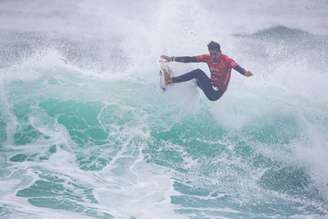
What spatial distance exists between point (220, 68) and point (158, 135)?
221 centimetres

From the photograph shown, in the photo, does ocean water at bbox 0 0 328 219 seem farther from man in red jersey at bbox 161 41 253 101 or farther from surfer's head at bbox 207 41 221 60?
surfer's head at bbox 207 41 221 60

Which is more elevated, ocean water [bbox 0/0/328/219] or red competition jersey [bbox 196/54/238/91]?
red competition jersey [bbox 196/54/238/91]

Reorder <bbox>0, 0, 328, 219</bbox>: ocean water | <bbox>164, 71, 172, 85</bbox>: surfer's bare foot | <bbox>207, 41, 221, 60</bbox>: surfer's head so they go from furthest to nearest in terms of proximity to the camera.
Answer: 1. <bbox>164, 71, 172, 85</bbox>: surfer's bare foot
2. <bbox>207, 41, 221, 60</bbox>: surfer's head
3. <bbox>0, 0, 328, 219</bbox>: ocean water

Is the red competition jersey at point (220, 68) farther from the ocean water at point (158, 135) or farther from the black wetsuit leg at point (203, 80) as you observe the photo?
the ocean water at point (158, 135)

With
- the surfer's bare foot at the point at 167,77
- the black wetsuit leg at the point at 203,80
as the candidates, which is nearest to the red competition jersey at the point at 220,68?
the black wetsuit leg at the point at 203,80

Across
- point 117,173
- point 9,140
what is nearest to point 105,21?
point 9,140

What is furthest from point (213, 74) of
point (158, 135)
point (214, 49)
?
point (158, 135)

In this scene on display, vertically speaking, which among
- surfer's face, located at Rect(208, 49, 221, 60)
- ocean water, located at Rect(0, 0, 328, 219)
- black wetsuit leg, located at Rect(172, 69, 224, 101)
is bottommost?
ocean water, located at Rect(0, 0, 328, 219)

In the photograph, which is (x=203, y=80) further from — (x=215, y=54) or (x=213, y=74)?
(x=215, y=54)

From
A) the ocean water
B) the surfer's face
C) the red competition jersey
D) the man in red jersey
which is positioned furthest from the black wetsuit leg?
the ocean water

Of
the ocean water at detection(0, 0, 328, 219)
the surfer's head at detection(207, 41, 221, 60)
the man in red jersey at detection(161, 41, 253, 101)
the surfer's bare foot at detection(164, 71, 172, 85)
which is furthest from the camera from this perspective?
the surfer's bare foot at detection(164, 71, 172, 85)

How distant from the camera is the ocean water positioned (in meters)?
7.39

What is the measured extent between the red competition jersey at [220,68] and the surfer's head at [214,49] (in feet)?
0.30

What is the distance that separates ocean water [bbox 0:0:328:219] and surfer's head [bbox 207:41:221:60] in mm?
1057
